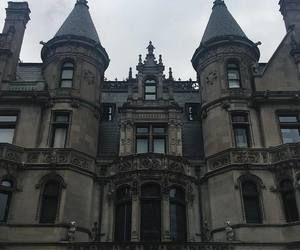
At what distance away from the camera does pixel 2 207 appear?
22.8m

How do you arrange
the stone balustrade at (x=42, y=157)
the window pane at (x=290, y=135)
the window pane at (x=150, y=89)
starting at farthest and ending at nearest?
the window pane at (x=150, y=89) → the window pane at (x=290, y=135) → the stone balustrade at (x=42, y=157)

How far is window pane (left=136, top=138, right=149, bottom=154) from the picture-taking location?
25.8 metres

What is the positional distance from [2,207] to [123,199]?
6.14 m

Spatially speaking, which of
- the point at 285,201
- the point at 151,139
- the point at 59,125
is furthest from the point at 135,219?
the point at 285,201

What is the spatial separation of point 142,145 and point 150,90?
4367 millimetres

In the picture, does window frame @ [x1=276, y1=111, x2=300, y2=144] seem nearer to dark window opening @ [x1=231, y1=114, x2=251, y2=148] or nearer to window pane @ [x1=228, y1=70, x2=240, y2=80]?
dark window opening @ [x1=231, y1=114, x2=251, y2=148]

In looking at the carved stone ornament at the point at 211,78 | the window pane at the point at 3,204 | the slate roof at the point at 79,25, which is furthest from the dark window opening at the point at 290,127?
the window pane at the point at 3,204

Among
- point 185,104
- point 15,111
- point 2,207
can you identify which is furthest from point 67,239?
point 185,104

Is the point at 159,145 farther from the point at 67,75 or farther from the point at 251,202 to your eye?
the point at 67,75

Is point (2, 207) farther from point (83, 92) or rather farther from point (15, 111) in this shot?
point (83, 92)

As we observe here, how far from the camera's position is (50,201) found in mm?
23375

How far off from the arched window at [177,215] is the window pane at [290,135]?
21.8ft

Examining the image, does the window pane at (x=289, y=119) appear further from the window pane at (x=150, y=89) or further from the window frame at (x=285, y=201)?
the window pane at (x=150, y=89)

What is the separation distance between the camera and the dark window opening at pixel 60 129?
83.9 ft
